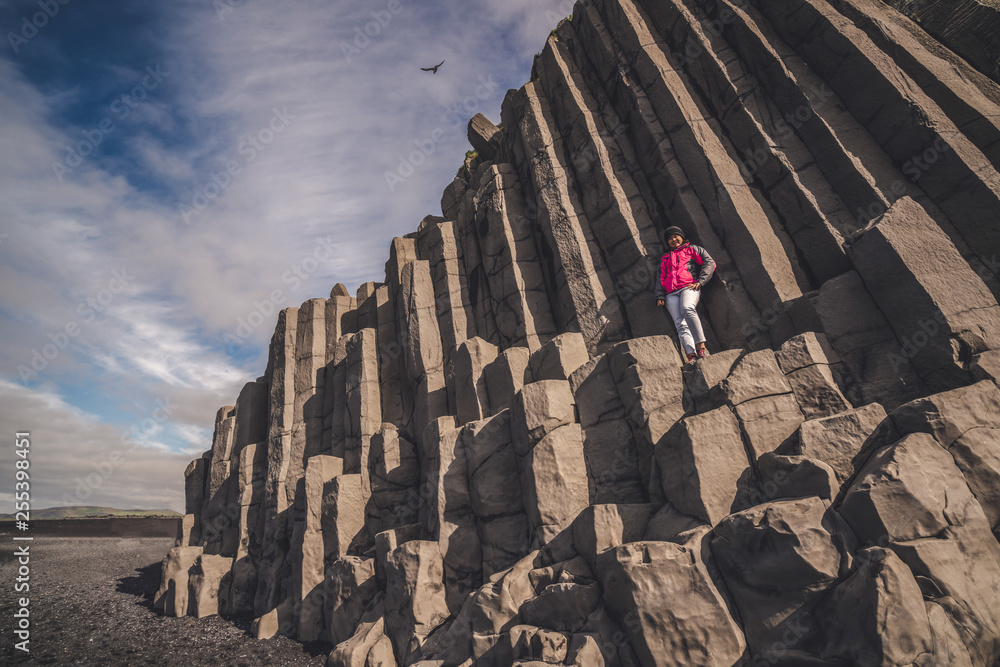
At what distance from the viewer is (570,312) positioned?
10.1 m

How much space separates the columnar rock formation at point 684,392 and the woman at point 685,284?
0.45 m

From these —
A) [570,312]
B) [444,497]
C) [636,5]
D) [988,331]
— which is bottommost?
[444,497]

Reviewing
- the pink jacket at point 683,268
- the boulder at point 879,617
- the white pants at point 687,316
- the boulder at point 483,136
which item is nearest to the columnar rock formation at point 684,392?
the boulder at point 879,617

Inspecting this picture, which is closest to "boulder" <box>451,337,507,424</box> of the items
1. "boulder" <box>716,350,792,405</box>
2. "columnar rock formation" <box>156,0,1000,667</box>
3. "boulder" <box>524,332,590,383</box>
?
"columnar rock formation" <box>156,0,1000,667</box>

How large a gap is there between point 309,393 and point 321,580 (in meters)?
6.19

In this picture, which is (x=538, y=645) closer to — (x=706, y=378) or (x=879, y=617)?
(x=879, y=617)

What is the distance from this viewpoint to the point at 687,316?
A: 8203mm

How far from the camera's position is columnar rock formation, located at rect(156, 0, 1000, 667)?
15.3 ft

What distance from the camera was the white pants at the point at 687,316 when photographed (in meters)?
8.02

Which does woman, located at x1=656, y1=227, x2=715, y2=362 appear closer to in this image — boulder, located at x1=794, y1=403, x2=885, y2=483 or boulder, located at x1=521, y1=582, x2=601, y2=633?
boulder, located at x1=794, y1=403, x2=885, y2=483

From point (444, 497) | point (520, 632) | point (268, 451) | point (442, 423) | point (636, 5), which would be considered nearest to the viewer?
point (520, 632)

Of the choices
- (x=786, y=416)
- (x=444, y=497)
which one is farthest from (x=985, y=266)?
(x=444, y=497)

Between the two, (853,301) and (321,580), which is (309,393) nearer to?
(321,580)

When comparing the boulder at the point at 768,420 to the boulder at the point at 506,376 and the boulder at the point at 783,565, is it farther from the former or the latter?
the boulder at the point at 506,376
